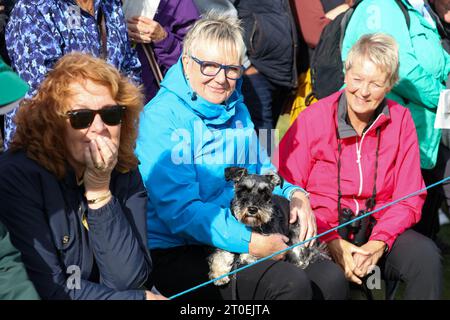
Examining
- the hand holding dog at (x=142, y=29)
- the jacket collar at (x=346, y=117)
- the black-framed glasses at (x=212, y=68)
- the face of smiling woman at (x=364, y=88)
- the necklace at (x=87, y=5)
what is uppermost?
the necklace at (x=87, y=5)

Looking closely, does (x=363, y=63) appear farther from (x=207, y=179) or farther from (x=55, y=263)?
(x=55, y=263)

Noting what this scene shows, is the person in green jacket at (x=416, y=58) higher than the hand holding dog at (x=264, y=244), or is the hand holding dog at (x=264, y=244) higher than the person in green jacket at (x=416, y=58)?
the person in green jacket at (x=416, y=58)

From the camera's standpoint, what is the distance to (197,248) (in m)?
4.12

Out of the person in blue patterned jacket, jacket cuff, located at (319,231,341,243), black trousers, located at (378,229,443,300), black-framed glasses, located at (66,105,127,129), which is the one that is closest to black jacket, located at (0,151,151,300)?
black-framed glasses, located at (66,105,127,129)

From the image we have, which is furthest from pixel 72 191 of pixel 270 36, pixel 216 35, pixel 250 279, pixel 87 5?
pixel 270 36

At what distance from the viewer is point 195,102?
4.14m

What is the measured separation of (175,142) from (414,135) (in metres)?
1.72

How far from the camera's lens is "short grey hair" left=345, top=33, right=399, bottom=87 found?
4.69m

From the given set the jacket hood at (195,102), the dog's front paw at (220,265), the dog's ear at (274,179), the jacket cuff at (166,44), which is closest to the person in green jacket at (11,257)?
the dog's front paw at (220,265)

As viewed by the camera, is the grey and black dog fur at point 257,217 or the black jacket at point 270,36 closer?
the grey and black dog fur at point 257,217

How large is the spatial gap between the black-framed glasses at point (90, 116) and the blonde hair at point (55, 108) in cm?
5

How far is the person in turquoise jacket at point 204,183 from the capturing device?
3938 mm

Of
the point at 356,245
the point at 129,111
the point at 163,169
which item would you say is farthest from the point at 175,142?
the point at 356,245

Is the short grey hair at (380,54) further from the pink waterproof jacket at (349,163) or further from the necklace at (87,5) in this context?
the necklace at (87,5)
